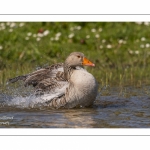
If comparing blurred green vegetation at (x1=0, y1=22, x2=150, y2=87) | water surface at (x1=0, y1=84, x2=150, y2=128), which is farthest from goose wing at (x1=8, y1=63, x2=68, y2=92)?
blurred green vegetation at (x1=0, y1=22, x2=150, y2=87)

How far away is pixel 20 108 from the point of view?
9805mm

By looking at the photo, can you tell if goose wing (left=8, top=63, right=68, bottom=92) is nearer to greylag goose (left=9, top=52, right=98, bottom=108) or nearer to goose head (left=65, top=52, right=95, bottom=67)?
greylag goose (left=9, top=52, right=98, bottom=108)

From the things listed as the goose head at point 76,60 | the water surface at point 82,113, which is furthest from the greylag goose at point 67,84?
the water surface at point 82,113

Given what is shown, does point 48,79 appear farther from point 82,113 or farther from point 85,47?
point 85,47

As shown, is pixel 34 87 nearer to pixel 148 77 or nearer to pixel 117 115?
pixel 117 115

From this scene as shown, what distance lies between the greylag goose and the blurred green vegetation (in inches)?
76.7

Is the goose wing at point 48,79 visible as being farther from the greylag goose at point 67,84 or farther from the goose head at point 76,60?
the goose head at point 76,60

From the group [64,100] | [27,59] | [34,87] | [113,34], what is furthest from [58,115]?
[113,34]

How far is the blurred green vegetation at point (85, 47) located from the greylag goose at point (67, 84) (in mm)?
1949

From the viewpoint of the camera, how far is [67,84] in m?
9.88

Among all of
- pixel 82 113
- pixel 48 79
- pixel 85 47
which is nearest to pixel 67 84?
pixel 48 79

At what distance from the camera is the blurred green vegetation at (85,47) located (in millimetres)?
12875

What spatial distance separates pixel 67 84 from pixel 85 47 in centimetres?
465

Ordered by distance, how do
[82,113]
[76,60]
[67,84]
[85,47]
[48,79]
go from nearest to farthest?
[82,113] < [67,84] < [76,60] < [48,79] < [85,47]
